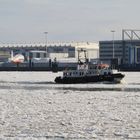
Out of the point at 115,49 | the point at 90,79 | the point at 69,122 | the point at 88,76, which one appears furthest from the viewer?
the point at 115,49

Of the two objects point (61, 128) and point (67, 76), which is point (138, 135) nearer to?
point (61, 128)

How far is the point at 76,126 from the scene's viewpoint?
13422 mm

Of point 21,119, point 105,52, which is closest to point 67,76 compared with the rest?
point 21,119

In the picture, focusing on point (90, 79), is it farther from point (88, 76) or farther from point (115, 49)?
point (115, 49)

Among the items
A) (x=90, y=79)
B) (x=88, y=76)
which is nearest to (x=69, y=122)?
(x=90, y=79)

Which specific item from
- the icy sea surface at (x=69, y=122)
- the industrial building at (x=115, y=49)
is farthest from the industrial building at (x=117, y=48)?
the icy sea surface at (x=69, y=122)

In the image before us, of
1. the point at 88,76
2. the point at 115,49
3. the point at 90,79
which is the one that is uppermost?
the point at 115,49

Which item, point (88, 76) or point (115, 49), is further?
point (115, 49)

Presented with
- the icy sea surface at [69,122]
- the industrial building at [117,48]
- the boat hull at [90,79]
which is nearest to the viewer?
the icy sea surface at [69,122]

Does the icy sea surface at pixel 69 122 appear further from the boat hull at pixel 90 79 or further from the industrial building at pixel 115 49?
the industrial building at pixel 115 49

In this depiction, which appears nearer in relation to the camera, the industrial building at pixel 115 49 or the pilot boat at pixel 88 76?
the pilot boat at pixel 88 76

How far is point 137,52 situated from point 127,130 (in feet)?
366

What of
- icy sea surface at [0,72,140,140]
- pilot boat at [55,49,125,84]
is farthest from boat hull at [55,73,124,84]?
icy sea surface at [0,72,140,140]

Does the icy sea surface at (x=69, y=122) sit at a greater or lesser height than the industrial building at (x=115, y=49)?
lesser
